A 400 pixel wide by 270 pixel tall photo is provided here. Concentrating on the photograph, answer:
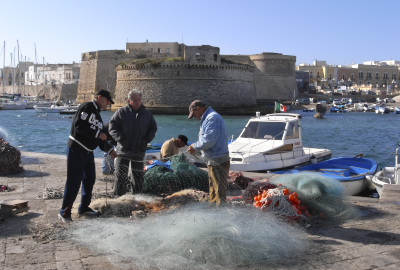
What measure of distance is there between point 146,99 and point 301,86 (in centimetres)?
3827

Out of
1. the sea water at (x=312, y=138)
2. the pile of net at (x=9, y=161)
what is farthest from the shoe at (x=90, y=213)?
the sea water at (x=312, y=138)

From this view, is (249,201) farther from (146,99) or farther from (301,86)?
(301,86)

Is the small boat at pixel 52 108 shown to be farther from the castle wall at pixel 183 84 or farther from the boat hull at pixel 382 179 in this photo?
the boat hull at pixel 382 179

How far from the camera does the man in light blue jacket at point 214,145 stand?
475 centimetres

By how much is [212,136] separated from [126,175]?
1.51 meters

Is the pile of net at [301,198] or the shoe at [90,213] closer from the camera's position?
the pile of net at [301,198]

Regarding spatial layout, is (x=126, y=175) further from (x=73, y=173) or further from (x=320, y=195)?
(x=320, y=195)

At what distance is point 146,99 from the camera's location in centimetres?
4159

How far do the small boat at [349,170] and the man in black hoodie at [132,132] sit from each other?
452cm

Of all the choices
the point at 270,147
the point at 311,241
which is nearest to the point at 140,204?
the point at 311,241

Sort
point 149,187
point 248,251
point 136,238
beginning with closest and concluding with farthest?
point 248,251, point 136,238, point 149,187

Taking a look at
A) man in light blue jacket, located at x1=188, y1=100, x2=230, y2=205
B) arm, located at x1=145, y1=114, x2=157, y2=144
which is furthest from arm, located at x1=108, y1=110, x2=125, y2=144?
man in light blue jacket, located at x1=188, y1=100, x2=230, y2=205

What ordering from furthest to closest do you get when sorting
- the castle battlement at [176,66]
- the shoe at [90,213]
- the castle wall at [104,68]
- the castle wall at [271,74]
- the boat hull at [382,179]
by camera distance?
the castle wall at [271,74] < the castle wall at [104,68] < the castle battlement at [176,66] < the boat hull at [382,179] < the shoe at [90,213]

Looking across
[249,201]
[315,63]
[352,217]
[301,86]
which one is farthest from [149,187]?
[315,63]
